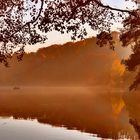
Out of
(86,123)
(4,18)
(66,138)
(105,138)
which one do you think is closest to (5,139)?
(66,138)

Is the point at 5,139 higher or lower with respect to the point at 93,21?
lower

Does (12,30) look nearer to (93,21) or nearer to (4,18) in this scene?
(4,18)

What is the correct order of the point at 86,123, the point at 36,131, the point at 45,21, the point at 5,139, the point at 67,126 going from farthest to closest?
the point at 86,123, the point at 67,126, the point at 36,131, the point at 5,139, the point at 45,21

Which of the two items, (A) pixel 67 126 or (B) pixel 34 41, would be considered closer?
(B) pixel 34 41

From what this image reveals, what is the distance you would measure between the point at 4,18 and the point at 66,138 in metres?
21.6

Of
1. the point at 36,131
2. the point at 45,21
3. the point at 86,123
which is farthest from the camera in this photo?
the point at 86,123

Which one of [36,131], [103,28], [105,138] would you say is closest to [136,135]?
[105,138]

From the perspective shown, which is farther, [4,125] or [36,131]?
[4,125]

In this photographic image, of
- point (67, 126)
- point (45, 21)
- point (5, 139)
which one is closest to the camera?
point (45, 21)

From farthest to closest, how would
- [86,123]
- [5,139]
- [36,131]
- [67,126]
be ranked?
[86,123], [67,126], [36,131], [5,139]

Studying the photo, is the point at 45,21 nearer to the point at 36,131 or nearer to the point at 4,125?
the point at 36,131

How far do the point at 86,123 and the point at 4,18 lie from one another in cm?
3656

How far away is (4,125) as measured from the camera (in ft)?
176

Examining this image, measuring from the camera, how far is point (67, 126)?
52.8 meters
